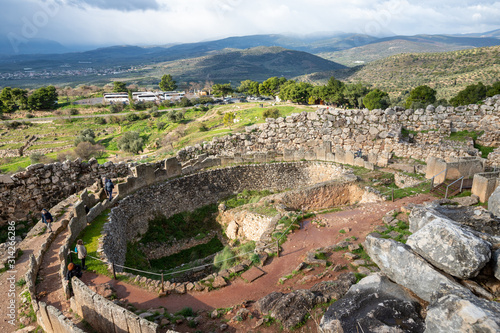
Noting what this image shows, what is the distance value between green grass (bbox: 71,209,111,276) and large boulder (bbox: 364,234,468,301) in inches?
353

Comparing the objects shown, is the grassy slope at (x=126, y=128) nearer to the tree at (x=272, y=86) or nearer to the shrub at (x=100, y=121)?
the shrub at (x=100, y=121)

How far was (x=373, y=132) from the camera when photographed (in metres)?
21.4

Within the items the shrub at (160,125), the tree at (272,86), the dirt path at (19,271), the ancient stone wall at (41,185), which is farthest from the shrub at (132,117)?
the dirt path at (19,271)

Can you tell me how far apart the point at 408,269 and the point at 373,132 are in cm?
1665

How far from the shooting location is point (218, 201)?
1900cm

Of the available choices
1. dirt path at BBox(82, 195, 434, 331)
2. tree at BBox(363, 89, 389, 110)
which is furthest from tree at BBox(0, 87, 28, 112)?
dirt path at BBox(82, 195, 434, 331)

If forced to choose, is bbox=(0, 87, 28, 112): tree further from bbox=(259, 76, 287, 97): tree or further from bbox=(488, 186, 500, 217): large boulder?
bbox=(488, 186, 500, 217): large boulder

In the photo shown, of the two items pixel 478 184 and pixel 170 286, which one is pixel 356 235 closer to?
pixel 478 184

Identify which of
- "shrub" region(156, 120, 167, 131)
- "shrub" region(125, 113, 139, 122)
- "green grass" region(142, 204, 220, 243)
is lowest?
"shrub" region(156, 120, 167, 131)

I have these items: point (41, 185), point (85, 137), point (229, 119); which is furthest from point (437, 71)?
point (41, 185)

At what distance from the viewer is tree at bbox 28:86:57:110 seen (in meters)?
79.4

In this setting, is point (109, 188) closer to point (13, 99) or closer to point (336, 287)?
point (336, 287)

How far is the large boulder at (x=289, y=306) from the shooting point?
292 inches

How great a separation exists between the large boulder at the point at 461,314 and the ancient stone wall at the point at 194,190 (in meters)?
11.3
